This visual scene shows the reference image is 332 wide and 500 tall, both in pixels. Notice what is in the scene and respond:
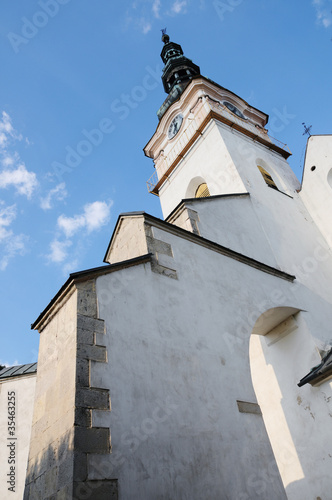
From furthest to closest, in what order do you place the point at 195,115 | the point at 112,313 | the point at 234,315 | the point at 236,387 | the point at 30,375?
the point at 195,115
the point at 30,375
the point at 234,315
the point at 236,387
the point at 112,313

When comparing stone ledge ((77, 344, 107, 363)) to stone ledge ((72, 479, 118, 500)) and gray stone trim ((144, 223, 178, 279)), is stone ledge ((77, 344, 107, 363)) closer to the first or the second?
stone ledge ((72, 479, 118, 500))

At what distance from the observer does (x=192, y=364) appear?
485 cm

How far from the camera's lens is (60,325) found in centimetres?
472

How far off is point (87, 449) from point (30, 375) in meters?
5.83

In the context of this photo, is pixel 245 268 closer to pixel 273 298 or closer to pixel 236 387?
pixel 273 298

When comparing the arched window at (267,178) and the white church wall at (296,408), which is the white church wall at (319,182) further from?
the white church wall at (296,408)

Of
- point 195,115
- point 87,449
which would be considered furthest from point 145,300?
point 195,115

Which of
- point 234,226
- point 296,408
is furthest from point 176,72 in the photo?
point 296,408

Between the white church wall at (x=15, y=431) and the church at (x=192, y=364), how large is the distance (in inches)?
1.1

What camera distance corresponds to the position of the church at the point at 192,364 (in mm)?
3727

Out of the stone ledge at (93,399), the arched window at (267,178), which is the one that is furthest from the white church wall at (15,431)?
the arched window at (267,178)

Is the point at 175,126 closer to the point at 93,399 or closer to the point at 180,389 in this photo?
the point at 180,389

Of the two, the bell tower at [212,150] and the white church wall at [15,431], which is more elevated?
the bell tower at [212,150]

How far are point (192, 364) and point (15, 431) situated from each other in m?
5.14
